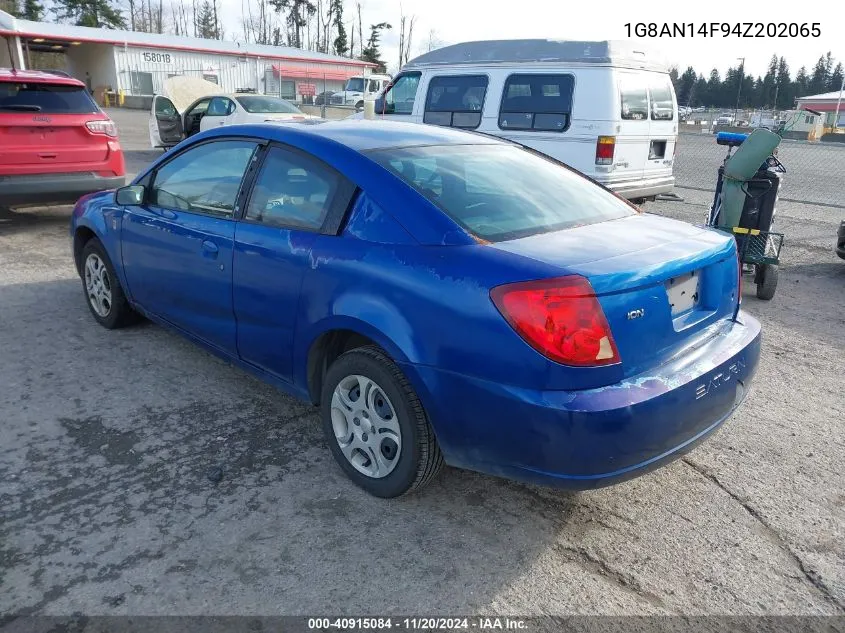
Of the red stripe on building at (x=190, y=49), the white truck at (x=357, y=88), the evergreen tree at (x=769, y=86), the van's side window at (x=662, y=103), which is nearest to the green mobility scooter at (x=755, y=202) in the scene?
the van's side window at (x=662, y=103)

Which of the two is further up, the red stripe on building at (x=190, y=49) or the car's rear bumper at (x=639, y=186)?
the red stripe on building at (x=190, y=49)

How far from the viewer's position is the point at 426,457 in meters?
2.67

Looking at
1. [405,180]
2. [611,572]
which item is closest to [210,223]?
[405,180]

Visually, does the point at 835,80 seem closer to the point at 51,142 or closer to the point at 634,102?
the point at 634,102

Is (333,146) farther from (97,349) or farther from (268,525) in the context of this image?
(97,349)

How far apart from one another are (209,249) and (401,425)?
60.5 inches

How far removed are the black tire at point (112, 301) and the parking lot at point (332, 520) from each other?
609mm

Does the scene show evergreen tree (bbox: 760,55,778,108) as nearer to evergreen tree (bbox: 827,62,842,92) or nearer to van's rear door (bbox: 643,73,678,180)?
evergreen tree (bbox: 827,62,842,92)

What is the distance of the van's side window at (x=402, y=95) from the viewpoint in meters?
10.3

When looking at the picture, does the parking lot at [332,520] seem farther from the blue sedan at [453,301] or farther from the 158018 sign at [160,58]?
the 158018 sign at [160,58]

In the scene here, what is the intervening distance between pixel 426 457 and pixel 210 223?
178 cm

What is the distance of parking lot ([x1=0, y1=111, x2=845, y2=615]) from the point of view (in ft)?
7.72

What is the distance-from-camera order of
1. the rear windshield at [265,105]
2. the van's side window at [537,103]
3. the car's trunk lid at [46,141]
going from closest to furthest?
the car's trunk lid at [46,141]
the van's side window at [537,103]
the rear windshield at [265,105]

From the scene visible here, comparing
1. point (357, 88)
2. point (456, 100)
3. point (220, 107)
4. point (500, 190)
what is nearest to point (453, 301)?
point (500, 190)
